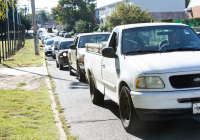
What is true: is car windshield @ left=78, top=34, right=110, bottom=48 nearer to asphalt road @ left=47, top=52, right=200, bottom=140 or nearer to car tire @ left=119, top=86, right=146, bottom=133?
asphalt road @ left=47, top=52, right=200, bottom=140

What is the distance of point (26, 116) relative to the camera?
7.49m

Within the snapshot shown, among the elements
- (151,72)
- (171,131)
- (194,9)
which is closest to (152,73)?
(151,72)

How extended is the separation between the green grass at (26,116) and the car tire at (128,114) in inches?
48.3

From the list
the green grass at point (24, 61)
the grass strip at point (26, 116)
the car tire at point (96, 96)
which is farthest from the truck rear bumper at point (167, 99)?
the green grass at point (24, 61)

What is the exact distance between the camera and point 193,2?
62.4m

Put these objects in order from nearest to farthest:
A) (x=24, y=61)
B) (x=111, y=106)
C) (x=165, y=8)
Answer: (x=111, y=106)
(x=24, y=61)
(x=165, y=8)

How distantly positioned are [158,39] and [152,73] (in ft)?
5.05

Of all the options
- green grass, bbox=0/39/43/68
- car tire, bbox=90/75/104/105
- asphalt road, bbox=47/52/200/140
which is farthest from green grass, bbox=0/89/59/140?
green grass, bbox=0/39/43/68

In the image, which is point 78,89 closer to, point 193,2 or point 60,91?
point 60,91

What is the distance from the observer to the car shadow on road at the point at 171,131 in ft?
18.5

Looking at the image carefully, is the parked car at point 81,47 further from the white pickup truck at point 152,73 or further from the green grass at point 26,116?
the white pickup truck at point 152,73

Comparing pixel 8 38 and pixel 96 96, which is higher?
pixel 8 38

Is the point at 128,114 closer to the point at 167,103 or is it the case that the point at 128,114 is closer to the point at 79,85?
the point at 167,103

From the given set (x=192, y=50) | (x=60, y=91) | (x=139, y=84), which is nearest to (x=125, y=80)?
(x=139, y=84)
